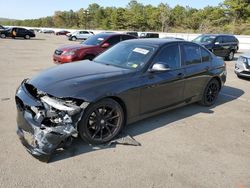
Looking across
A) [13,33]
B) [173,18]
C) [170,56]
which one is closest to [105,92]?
[170,56]

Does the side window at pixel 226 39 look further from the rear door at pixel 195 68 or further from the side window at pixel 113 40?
the rear door at pixel 195 68

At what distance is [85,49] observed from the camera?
10.4 m

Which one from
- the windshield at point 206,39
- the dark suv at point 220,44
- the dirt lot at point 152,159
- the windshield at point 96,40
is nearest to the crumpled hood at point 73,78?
the dirt lot at point 152,159

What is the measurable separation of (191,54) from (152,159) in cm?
284

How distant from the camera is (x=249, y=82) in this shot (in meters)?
9.88

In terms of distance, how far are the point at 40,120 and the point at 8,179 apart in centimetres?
87

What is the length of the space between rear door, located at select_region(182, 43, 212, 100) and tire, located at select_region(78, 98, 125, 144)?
6.39 ft

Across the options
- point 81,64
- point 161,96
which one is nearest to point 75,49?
point 81,64

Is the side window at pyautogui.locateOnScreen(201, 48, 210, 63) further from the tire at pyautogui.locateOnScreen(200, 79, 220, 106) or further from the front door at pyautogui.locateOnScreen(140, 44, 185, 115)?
the front door at pyautogui.locateOnScreen(140, 44, 185, 115)

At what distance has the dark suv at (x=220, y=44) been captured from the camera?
1564cm

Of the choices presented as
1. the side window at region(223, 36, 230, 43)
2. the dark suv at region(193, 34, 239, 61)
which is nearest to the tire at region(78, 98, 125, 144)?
the dark suv at region(193, 34, 239, 61)

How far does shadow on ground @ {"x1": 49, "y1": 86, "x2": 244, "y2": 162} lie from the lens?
152 inches

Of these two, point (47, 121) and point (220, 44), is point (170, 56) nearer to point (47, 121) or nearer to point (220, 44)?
point (47, 121)

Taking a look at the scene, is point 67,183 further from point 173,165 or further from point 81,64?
point 81,64
